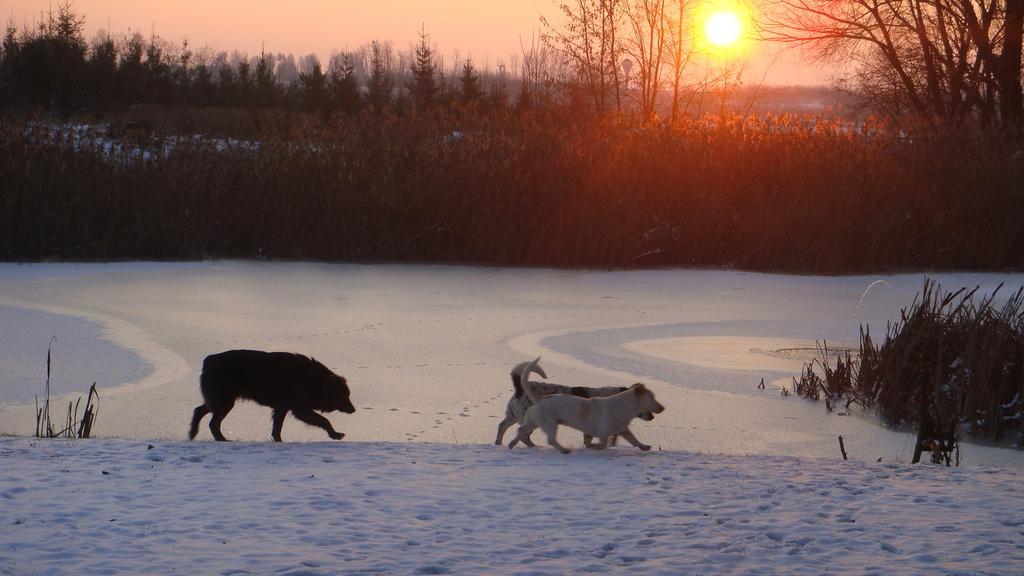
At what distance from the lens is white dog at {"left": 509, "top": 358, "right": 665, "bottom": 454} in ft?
18.1

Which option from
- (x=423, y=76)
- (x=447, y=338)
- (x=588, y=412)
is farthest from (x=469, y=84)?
(x=588, y=412)

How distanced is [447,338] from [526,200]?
258 inches

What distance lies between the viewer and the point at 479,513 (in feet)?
13.8

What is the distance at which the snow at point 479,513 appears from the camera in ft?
12.0

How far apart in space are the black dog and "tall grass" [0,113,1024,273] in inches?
377

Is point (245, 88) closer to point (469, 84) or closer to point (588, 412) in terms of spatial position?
point (469, 84)

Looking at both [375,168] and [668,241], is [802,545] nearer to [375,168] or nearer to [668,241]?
[668,241]

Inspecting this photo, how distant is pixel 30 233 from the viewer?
15039 mm

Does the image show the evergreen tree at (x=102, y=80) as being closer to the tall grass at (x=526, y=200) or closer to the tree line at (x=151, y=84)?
the tree line at (x=151, y=84)

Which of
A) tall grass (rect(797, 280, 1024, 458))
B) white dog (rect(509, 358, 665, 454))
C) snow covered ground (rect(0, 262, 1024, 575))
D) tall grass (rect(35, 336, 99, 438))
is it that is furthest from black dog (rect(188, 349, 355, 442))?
tall grass (rect(797, 280, 1024, 458))

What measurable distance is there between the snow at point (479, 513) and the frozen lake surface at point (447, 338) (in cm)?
122

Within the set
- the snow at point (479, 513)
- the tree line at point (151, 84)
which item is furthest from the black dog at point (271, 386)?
the tree line at point (151, 84)

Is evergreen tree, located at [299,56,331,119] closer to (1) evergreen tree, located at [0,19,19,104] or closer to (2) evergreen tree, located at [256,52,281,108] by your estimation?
(2) evergreen tree, located at [256,52,281,108]

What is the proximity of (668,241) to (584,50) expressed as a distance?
12.6 m
